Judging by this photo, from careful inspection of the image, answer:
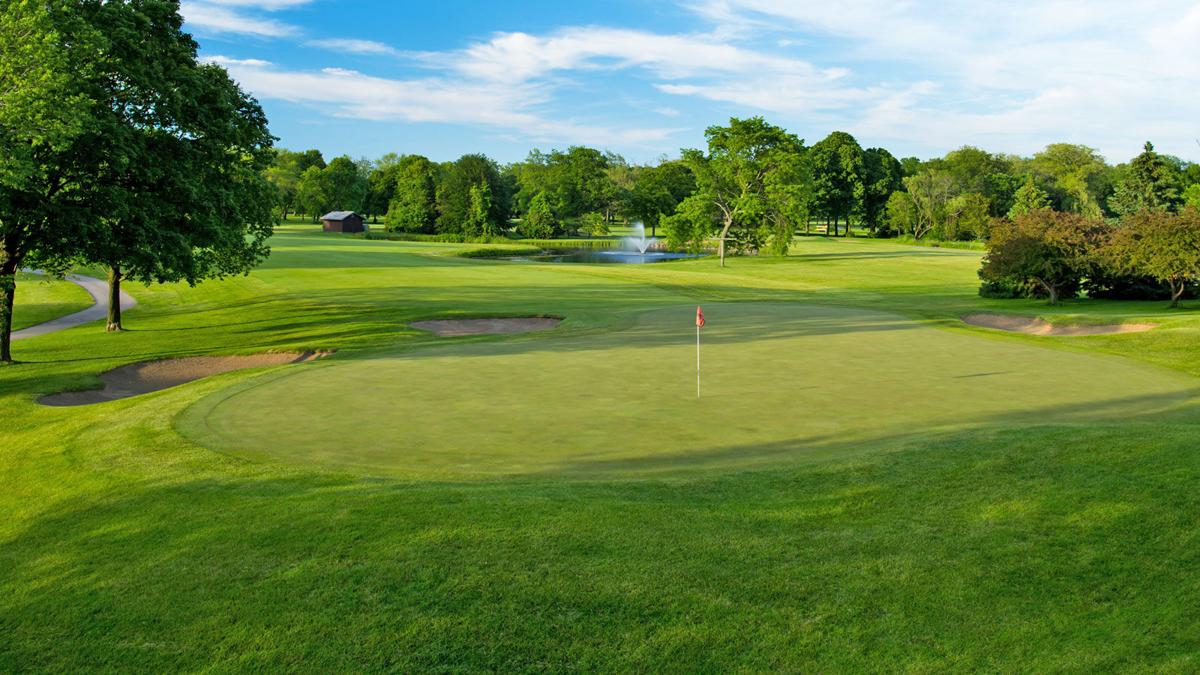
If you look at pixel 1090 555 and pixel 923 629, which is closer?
pixel 923 629

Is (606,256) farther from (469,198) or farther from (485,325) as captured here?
(485,325)

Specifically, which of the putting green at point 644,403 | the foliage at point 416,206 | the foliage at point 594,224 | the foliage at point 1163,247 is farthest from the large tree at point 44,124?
the foliage at point 594,224

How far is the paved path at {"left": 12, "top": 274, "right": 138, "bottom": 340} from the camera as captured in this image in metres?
35.1

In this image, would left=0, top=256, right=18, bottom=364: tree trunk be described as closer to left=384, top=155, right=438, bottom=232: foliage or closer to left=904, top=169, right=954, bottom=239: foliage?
left=904, top=169, right=954, bottom=239: foliage

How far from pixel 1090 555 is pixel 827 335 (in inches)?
746

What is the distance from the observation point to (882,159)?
129 meters

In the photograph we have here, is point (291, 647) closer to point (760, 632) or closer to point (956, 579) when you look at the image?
point (760, 632)

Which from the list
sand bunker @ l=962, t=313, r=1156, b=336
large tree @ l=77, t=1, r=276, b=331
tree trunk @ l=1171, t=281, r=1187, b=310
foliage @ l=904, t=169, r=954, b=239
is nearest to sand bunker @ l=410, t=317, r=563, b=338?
large tree @ l=77, t=1, r=276, b=331

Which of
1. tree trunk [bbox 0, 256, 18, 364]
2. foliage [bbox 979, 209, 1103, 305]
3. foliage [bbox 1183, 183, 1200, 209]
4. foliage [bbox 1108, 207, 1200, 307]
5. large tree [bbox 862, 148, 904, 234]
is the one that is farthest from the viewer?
large tree [bbox 862, 148, 904, 234]

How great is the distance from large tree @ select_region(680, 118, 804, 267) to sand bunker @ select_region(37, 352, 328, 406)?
172ft

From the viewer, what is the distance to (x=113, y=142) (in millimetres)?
20797

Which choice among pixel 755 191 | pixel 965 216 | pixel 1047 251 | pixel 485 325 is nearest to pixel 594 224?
pixel 965 216

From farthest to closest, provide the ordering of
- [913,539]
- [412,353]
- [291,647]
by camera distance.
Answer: [412,353]
[913,539]
[291,647]

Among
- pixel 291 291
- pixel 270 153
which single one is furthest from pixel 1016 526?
pixel 291 291
